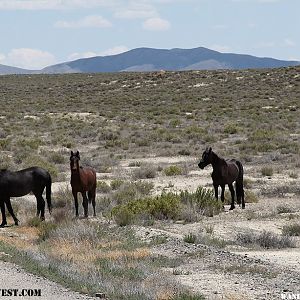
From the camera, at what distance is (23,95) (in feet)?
269

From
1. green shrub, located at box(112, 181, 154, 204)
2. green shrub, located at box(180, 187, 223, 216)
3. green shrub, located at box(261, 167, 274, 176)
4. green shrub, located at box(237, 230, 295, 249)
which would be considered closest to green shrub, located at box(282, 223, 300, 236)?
green shrub, located at box(237, 230, 295, 249)

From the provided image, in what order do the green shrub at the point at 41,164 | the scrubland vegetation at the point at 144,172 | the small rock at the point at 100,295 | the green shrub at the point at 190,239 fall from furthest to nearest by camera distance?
1. the green shrub at the point at 41,164
2. the green shrub at the point at 190,239
3. the scrubland vegetation at the point at 144,172
4. the small rock at the point at 100,295

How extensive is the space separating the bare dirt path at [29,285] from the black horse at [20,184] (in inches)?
205

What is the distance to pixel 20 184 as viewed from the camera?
620 inches

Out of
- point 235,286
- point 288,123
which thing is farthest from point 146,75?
point 235,286

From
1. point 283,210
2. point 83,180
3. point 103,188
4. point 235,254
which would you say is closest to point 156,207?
point 83,180

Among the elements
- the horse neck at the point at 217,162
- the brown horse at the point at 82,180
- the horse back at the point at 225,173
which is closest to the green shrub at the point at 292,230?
the horse back at the point at 225,173

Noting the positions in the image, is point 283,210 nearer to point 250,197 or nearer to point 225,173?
point 225,173

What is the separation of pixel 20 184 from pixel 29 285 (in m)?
6.67

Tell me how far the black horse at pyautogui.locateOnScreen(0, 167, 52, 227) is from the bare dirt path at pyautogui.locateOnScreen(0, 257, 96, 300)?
521cm

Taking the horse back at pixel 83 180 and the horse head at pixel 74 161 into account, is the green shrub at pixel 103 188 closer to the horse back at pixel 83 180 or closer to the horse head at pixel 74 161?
the horse back at pixel 83 180

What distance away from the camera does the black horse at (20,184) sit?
1558cm

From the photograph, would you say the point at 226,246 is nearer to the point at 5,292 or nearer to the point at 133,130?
the point at 5,292

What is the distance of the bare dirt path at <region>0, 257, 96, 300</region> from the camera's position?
8.67 meters
